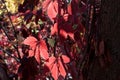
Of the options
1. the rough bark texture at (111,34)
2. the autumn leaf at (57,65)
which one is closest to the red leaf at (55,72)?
the autumn leaf at (57,65)

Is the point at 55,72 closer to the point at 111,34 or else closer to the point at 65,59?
the point at 65,59

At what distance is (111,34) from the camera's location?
2.79ft

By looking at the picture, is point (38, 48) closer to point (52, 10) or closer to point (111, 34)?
point (52, 10)

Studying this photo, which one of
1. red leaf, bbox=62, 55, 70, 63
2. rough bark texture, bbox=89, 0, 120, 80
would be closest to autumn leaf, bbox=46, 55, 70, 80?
red leaf, bbox=62, 55, 70, 63

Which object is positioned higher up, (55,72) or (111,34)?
(111,34)

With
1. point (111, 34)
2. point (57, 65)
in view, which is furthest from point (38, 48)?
point (111, 34)

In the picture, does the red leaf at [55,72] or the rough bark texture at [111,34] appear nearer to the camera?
the rough bark texture at [111,34]

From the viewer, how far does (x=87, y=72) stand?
2.88 ft

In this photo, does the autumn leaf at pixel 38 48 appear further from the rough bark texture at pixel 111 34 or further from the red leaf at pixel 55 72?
the rough bark texture at pixel 111 34

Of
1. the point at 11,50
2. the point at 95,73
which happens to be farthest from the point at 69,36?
the point at 11,50

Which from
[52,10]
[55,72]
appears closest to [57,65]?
[55,72]

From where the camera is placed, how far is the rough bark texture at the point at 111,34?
840 mm

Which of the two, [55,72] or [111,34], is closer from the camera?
[111,34]

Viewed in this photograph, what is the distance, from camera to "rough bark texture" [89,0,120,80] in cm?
84
